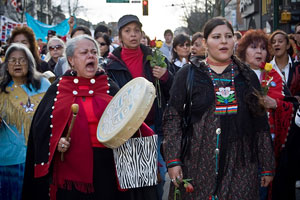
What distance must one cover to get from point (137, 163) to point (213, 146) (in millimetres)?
644

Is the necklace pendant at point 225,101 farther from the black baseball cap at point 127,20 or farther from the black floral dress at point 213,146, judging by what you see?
the black baseball cap at point 127,20

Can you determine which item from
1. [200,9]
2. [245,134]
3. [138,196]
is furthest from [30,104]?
[200,9]

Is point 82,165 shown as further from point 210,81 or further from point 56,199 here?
point 210,81

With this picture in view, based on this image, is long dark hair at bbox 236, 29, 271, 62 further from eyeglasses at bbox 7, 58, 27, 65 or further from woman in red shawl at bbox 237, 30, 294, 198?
eyeglasses at bbox 7, 58, 27, 65

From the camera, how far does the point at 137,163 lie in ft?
11.7

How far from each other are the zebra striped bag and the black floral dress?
0.46 feet

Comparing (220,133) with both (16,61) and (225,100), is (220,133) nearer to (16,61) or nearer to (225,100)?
(225,100)

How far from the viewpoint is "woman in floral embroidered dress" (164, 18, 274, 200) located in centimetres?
352

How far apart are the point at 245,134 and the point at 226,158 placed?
0.26 m

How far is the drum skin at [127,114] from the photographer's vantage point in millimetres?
3307

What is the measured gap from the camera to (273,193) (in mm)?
5027

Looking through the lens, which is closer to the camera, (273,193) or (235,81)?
(235,81)

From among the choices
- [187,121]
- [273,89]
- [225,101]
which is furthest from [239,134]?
[273,89]

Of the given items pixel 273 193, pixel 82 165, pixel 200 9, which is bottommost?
pixel 273 193
